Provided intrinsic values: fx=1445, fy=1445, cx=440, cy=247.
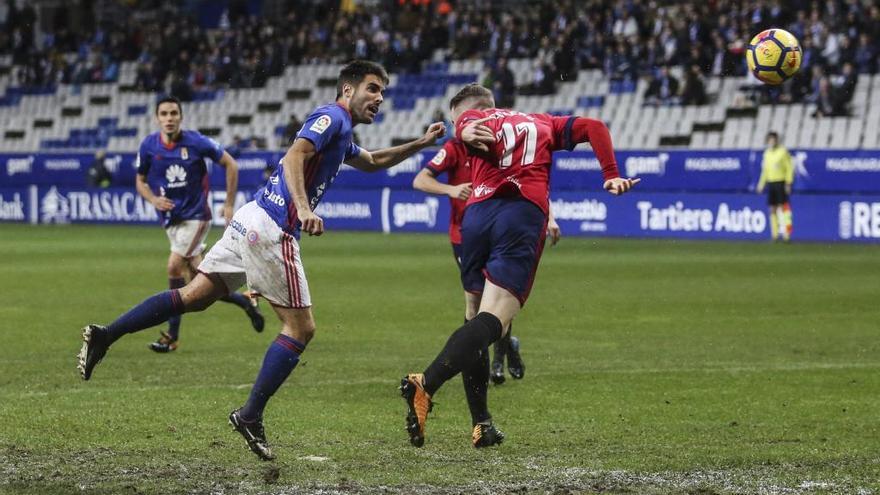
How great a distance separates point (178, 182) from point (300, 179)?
249 inches

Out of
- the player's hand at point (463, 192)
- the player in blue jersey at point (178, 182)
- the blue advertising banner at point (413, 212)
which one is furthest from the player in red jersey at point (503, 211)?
the blue advertising banner at point (413, 212)

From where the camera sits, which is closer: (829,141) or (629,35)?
(829,141)

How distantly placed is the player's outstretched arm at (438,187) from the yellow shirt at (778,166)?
58.3 feet

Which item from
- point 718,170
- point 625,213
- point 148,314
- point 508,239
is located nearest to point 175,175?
point 148,314

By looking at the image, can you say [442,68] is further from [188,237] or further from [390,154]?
[390,154]

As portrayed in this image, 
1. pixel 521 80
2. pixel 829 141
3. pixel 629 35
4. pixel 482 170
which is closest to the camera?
pixel 482 170

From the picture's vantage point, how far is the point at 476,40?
39.4m

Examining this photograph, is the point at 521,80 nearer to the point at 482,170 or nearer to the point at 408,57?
the point at 408,57

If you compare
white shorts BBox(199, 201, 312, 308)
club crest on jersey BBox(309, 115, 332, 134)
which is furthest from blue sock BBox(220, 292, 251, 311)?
club crest on jersey BBox(309, 115, 332, 134)

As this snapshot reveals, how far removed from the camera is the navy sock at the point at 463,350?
7.02m

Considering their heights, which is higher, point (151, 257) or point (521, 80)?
point (521, 80)

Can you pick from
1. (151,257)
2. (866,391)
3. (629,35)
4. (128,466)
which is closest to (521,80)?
(629,35)

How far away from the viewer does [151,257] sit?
25.0 metres

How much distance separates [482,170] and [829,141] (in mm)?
24572
